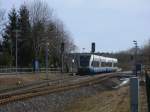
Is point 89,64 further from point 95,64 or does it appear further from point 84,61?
point 95,64

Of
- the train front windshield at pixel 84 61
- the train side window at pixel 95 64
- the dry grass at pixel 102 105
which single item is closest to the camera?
the dry grass at pixel 102 105

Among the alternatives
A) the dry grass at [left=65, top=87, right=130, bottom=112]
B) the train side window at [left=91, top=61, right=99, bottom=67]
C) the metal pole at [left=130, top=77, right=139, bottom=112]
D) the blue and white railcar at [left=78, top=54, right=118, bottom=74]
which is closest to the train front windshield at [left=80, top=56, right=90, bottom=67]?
the blue and white railcar at [left=78, top=54, right=118, bottom=74]

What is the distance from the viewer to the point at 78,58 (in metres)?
78.6

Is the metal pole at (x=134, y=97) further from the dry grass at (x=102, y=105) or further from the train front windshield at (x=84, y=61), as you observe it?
the train front windshield at (x=84, y=61)

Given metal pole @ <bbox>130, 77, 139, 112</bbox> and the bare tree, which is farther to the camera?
the bare tree

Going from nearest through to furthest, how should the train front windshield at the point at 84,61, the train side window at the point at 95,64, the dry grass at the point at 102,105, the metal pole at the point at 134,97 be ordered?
the metal pole at the point at 134,97, the dry grass at the point at 102,105, the train front windshield at the point at 84,61, the train side window at the point at 95,64

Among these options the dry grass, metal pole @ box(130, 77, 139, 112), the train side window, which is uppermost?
the train side window

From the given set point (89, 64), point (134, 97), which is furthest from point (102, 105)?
point (89, 64)

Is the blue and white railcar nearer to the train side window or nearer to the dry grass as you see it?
the train side window

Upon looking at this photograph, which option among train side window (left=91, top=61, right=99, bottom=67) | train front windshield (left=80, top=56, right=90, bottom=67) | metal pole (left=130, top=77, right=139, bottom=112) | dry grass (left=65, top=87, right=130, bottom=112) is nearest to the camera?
metal pole (left=130, top=77, right=139, bottom=112)

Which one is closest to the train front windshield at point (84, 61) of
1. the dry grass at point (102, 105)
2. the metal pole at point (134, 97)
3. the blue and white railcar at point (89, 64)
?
the blue and white railcar at point (89, 64)

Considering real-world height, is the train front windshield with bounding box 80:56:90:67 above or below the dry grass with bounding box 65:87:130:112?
above

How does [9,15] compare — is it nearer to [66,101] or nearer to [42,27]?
[42,27]

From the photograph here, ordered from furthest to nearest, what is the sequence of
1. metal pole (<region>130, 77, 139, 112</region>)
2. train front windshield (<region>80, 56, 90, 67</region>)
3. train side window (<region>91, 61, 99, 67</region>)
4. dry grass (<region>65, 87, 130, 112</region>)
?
train side window (<region>91, 61, 99, 67</region>) → train front windshield (<region>80, 56, 90, 67</region>) → dry grass (<region>65, 87, 130, 112</region>) → metal pole (<region>130, 77, 139, 112</region>)
